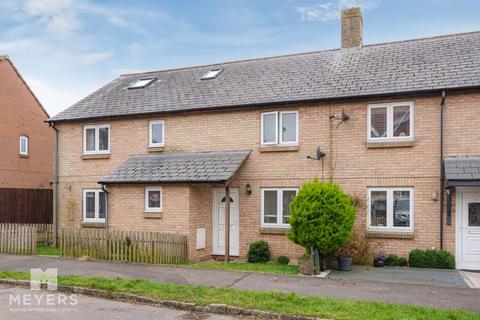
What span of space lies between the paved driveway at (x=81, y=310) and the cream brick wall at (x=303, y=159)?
5.84 meters

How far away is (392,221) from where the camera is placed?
46.4ft

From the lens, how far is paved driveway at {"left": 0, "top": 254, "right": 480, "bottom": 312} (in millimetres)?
9406

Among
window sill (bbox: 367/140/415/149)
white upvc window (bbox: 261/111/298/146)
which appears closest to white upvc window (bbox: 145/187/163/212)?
white upvc window (bbox: 261/111/298/146)

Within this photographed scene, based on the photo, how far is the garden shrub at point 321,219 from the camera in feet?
41.0

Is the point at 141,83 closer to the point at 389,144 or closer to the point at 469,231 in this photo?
the point at 389,144

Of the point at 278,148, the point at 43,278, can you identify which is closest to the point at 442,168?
the point at 278,148

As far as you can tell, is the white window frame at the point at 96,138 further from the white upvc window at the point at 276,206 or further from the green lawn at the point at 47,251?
the white upvc window at the point at 276,206

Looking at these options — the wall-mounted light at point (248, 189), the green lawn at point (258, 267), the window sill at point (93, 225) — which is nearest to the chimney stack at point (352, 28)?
the wall-mounted light at point (248, 189)

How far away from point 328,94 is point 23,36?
10.7 m

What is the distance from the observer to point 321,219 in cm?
1249

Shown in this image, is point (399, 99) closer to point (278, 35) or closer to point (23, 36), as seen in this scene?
point (278, 35)

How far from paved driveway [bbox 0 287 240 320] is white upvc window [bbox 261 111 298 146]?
8.16 meters

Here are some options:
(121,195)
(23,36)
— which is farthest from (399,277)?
(23,36)

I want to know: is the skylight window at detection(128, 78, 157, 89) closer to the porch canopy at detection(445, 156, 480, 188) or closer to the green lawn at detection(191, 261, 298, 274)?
the green lawn at detection(191, 261, 298, 274)
